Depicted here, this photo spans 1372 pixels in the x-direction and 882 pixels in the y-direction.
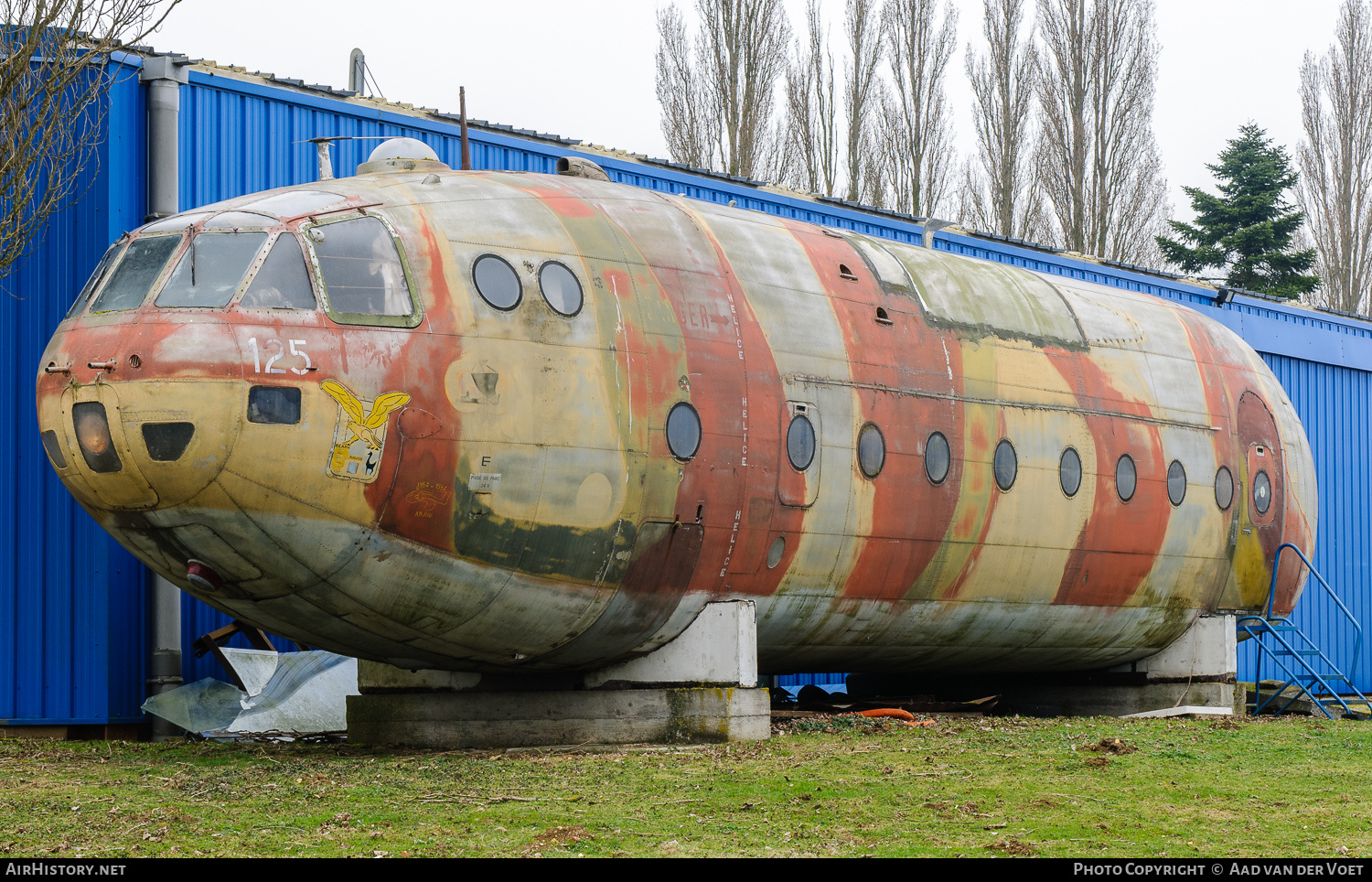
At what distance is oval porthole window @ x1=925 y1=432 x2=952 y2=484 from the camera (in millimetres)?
14352

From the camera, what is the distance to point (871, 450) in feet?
45.4

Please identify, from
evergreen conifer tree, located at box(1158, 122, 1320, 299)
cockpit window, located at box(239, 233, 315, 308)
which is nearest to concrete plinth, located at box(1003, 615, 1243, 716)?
cockpit window, located at box(239, 233, 315, 308)

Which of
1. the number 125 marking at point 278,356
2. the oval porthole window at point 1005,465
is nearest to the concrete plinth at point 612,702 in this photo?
the oval porthole window at point 1005,465

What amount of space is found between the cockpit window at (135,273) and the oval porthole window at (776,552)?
570 centimetres

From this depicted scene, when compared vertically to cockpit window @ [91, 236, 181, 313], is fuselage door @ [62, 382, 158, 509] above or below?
below

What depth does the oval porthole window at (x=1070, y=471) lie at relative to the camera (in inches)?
617

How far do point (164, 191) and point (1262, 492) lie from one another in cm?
1384

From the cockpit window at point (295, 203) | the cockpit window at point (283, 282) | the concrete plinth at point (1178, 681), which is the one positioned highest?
the cockpit window at point (295, 203)

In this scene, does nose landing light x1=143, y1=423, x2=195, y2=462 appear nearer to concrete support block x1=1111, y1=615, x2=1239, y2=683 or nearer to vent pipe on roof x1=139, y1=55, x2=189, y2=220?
vent pipe on roof x1=139, y1=55, x2=189, y2=220

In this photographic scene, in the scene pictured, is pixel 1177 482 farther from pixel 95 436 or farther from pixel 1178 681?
pixel 95 436

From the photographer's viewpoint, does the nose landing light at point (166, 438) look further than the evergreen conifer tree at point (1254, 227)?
No

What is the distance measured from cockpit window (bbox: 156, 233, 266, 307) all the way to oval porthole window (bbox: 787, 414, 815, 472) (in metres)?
4.97

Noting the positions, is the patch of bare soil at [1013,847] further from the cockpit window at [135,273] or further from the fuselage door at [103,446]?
the cockpit window at [135,273]

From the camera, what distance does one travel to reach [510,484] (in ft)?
37.5
